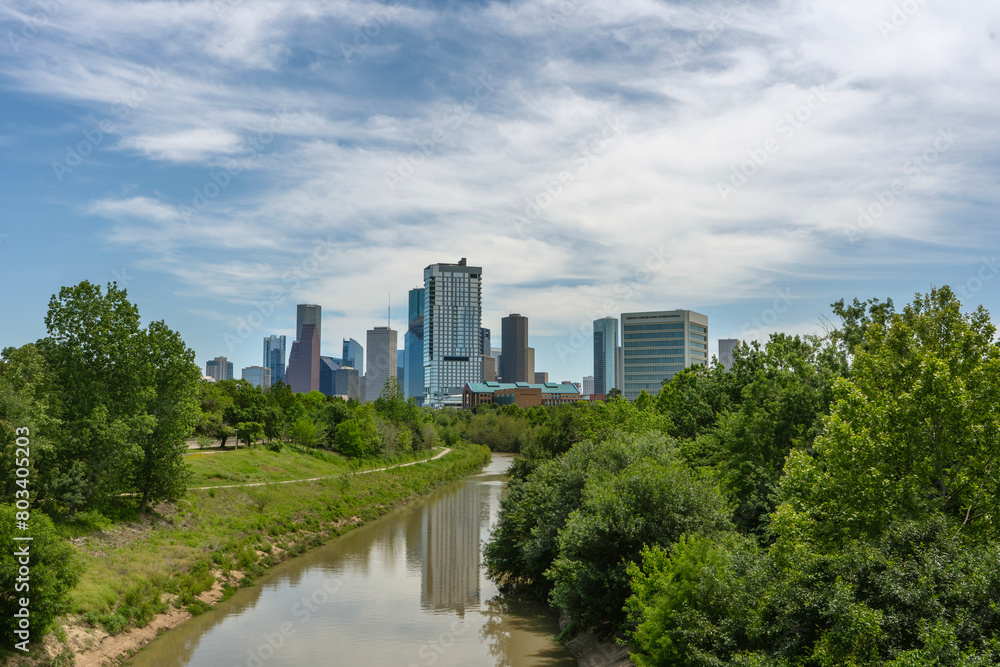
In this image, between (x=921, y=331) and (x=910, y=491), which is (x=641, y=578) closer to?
(x=910, y=491)

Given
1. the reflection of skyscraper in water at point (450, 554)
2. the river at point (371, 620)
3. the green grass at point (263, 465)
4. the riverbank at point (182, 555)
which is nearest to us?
the riverbank at point (182, 555)

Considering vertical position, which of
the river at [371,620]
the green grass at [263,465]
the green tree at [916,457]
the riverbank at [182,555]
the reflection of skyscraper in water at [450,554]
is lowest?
the reflection of skyscraper in water at [450,554]

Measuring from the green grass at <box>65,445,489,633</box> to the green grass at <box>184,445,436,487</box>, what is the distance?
0.27 m

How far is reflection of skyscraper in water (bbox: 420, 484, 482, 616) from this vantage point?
4314 cm

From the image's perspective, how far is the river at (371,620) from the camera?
3222 centimetres

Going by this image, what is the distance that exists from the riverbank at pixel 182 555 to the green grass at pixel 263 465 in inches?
111

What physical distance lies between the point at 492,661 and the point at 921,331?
22459 mm

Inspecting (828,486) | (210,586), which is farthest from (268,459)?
(828,486)

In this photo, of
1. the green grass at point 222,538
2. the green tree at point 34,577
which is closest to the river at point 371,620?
the green grass at point 222,538

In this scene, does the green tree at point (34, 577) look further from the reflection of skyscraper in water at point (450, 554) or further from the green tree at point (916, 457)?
the green tree at point (916, 457)

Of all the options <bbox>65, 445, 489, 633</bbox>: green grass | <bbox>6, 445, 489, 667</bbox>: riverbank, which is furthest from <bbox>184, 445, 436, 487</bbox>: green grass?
<bbox>6, 445, 489, 667</bbox>: riverbank

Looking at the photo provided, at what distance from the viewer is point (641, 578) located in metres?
24.0

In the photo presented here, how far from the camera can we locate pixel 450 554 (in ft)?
184

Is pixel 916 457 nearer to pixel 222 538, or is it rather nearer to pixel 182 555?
pixel 182 555
